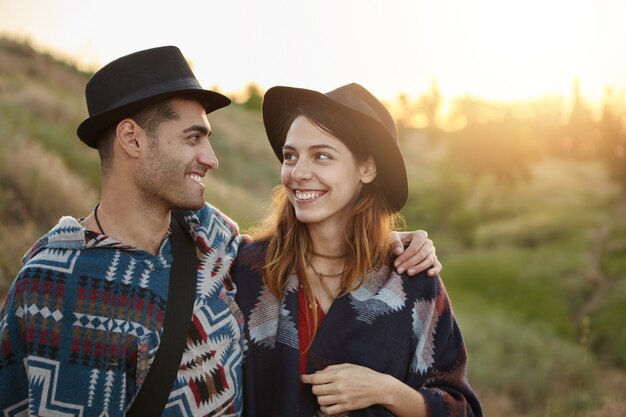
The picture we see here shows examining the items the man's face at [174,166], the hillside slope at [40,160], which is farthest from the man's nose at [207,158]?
the hillside slope at [40,160]

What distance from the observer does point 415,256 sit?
3.43m

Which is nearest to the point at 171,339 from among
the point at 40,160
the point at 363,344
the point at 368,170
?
the point at 363,344

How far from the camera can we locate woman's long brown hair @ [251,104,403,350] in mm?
3453

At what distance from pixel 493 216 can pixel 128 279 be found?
37167mm

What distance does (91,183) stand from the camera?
10.2 meters

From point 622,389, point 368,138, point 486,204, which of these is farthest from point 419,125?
point 368,138

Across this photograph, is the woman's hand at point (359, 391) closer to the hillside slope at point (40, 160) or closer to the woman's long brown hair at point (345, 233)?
the woman's long brown hair at point (345, 233)

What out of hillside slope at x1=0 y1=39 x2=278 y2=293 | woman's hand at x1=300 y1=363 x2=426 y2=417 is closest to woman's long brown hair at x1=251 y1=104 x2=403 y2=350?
woman's hand at x1=300 y1=363 x2=426 y2=417

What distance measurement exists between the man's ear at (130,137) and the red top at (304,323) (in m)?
1.10

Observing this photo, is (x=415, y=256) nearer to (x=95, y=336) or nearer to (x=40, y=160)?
(x=95, y=336)

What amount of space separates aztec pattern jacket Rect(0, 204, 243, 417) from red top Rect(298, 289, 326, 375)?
1.21 feet

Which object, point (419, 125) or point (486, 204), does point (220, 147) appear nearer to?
point (486, 204)

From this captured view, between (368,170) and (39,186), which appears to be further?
(39,186)

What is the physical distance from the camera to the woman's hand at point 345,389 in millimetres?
3002
